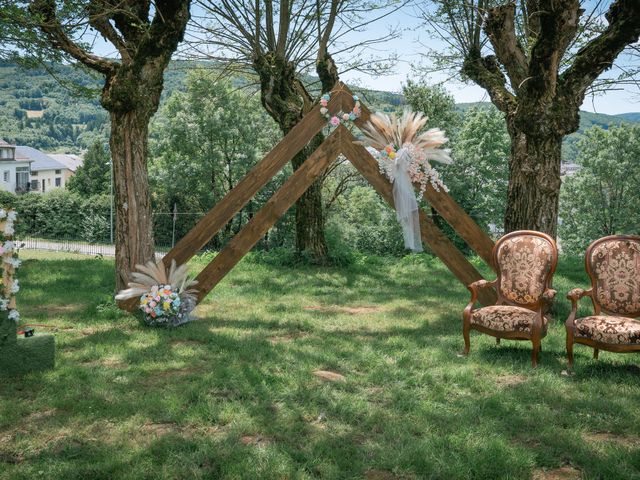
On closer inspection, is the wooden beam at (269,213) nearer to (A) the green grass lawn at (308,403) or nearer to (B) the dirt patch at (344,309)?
(A) the green grass lawn at (308,403)

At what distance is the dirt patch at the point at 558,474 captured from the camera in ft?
11.4

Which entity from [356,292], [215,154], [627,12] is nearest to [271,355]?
[356,292]

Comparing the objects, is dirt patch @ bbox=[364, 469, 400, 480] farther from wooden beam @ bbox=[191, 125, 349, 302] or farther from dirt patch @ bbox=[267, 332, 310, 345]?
wooden beam @ bbox=[191, 125, 349, 302]

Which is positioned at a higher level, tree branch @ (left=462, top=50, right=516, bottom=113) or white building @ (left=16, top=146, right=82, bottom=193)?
white building @ (left=16, top=146, right=82, bottom=193)

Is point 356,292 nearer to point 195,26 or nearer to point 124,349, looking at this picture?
point 124,349

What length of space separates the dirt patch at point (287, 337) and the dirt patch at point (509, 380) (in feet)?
7.39

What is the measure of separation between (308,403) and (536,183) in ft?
14.8

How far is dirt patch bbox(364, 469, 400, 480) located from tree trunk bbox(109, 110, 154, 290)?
16.3ft

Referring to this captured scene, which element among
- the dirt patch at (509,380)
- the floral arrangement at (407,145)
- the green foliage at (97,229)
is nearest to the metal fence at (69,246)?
the green foliage at (97,229)

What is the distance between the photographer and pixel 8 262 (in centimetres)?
498

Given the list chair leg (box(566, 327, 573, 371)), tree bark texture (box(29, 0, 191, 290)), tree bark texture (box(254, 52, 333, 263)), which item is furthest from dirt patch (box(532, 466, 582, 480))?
tree bark texture (box(254, 52, 333, 263))

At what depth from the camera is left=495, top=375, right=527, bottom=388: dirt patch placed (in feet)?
16.7

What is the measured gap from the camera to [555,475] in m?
3.51

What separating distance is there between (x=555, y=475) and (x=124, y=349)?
4.15 metres
